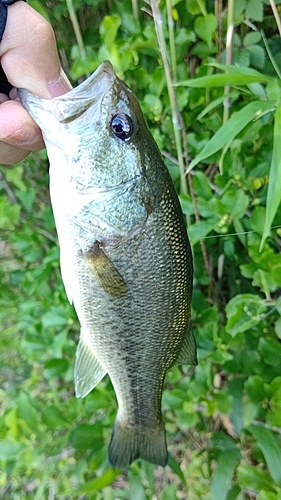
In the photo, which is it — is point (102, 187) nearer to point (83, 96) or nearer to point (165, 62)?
point (83, 96)

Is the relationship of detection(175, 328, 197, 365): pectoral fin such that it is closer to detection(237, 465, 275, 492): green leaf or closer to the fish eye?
detection(237, 465, 275, 492): green leaf

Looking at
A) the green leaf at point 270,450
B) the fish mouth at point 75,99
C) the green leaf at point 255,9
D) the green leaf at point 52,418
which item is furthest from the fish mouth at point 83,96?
the green leaf at point 270,450

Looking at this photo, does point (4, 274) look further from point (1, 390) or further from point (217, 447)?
point (217, 447)

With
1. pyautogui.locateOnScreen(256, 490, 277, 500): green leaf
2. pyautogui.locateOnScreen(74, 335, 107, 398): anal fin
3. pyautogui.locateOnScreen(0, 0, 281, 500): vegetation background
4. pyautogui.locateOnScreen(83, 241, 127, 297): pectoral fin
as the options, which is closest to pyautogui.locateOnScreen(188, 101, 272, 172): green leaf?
pyautogui.locateOnScreen(0, 0, 281, 500): vegetation background

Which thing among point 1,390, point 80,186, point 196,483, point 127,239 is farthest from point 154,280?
point 1,390

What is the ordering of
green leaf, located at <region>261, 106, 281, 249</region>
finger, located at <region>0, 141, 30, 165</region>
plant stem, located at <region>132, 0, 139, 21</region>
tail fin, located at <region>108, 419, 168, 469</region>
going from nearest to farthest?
1. green leaf, located at <region>261, 106, 281, 249</region>
2. finger, located at <region>0, 141, 30, 165</region>
3. tail fin, located at <region>108, 419, 168, 469</region>
4. plant stem, located at <region>132, 0, 139, 21</region>

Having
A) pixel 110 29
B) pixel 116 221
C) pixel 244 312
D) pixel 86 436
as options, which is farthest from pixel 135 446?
pixel 110 29

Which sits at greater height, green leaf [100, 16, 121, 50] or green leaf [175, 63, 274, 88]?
green leaf [100, 16, 121, 50]
